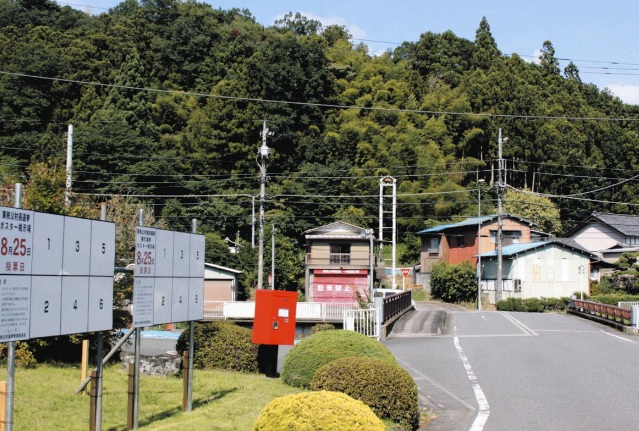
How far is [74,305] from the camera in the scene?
741cm

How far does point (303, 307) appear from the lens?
34531 millimetres

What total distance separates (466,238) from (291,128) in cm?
2411

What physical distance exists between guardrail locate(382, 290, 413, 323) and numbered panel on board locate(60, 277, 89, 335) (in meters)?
19.8

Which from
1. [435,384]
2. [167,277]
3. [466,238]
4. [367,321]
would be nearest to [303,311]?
[367,321]

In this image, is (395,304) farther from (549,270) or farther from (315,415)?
(549,270)

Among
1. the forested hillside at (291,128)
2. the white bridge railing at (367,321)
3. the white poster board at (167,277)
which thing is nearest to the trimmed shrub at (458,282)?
the forested hillside at (291,128)

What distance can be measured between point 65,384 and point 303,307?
23798mm

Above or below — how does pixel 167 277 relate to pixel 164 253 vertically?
below

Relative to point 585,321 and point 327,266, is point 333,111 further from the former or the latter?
point 585,321

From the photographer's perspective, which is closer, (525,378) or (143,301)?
(143,301)

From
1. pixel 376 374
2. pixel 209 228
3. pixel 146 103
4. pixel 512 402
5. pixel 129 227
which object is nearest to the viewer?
pixel 376 374

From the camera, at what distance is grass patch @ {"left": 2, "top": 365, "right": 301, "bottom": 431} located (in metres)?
8.69

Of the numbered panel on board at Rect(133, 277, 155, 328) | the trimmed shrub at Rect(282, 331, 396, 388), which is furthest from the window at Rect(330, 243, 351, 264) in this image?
the numbered panel on board at Rect(133, 277, 155, 328)

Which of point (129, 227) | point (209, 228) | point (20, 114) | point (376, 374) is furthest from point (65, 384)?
point (20, 114)
